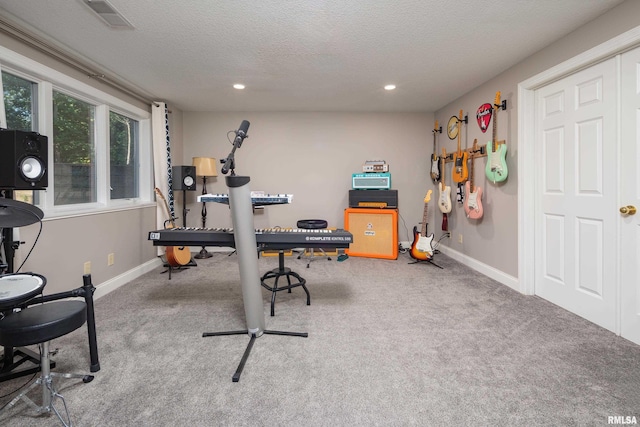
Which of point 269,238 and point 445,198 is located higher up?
point 445,198

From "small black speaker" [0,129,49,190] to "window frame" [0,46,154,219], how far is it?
18.5 inches

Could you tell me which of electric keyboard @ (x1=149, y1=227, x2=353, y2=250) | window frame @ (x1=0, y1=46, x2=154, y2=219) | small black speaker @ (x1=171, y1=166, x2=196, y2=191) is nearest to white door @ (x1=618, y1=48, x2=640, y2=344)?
electric keyboard @ (x1=149, y1=227, x2=353, y2=250)

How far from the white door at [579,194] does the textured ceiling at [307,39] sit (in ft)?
1.68

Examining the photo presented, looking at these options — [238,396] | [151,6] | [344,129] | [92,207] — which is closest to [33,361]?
[238,396]

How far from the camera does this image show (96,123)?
10.2ft

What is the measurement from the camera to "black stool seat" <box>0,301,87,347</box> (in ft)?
→ 4.04

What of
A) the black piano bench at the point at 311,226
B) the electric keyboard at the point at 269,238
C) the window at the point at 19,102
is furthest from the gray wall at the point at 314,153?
the electric keyboard at the point at 269,238

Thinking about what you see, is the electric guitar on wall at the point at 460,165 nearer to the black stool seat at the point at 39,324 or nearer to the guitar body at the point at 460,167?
the guitar body at the point at 460,167

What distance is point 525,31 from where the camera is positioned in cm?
231

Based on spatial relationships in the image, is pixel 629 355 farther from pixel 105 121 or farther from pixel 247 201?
pixel 105 121

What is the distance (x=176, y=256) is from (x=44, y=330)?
2.41 metres

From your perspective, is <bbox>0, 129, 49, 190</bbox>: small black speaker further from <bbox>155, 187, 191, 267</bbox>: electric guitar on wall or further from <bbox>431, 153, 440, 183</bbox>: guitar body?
<bbox>431, 153, 440, 183</bbox>: guitar body

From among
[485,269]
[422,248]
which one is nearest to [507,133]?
[485,269]

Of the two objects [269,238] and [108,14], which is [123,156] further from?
[269,238]
